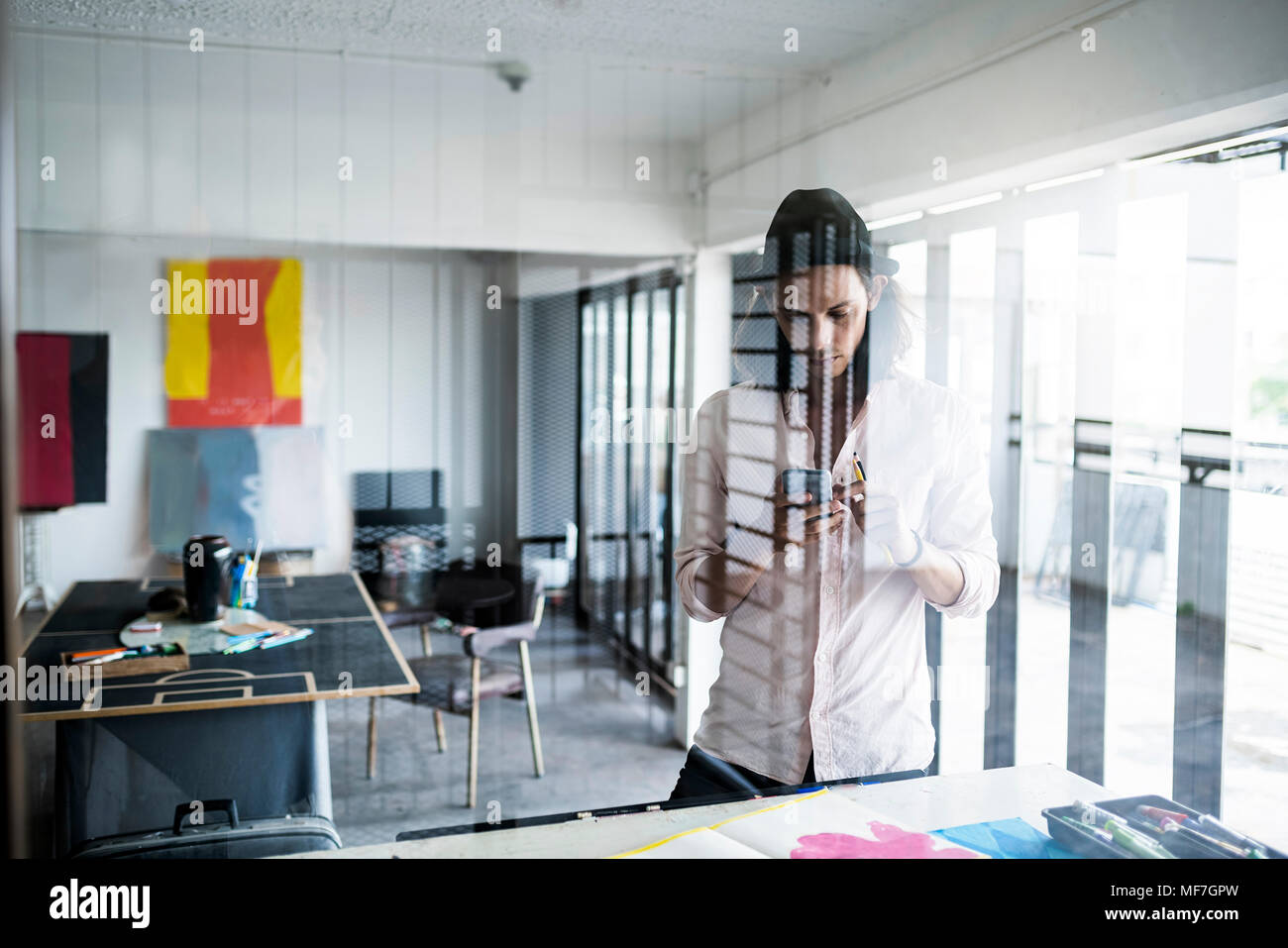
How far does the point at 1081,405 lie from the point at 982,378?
0.78 feet

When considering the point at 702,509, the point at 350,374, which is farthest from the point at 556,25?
the point at 350,374

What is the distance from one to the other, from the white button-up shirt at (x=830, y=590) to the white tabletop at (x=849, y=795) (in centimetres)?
25

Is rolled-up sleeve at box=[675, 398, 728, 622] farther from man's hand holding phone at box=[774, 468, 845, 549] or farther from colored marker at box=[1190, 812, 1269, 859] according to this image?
colored marker at box=[1190, 812, 1269, 859]

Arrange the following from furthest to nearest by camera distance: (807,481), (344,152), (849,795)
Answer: (344,152) → (807,481) → (849,795)

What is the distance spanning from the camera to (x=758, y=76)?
1.77m

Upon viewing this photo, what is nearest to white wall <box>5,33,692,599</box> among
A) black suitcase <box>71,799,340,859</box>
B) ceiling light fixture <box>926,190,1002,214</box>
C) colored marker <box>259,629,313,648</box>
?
colored marker <box>259,629,313,648</box>

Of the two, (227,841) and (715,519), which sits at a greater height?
(715,519)

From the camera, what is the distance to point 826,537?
1.60 metres

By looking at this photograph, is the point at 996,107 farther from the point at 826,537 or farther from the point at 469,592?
the point at 469,592

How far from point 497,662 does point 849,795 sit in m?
1.68

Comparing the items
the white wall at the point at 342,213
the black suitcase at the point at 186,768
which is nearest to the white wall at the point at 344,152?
the white wall at the point at 342,213

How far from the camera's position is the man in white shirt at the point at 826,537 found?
4.79 feet

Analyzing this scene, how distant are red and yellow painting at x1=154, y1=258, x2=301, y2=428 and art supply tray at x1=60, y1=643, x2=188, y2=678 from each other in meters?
0.58
